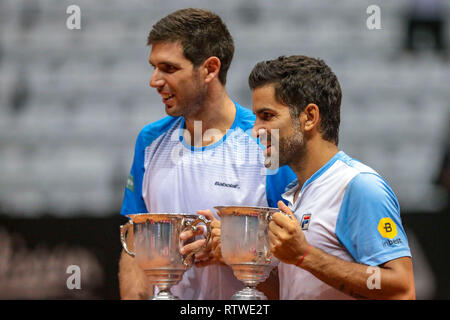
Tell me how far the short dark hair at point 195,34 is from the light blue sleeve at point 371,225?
3.06ft

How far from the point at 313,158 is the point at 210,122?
1.91 feet

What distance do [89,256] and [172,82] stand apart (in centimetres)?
147

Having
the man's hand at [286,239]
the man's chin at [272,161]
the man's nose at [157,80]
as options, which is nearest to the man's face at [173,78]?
the man's nose at [157,80]

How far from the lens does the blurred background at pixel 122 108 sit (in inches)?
125

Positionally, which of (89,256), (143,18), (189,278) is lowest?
(89,256)

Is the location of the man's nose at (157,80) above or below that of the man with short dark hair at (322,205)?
above

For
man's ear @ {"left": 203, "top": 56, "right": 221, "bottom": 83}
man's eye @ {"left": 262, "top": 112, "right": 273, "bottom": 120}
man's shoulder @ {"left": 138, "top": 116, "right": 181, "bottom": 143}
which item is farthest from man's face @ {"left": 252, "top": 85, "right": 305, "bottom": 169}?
man's shoulder @ {"left": 138, "top": 116, "right": 181, "bottom": 143}

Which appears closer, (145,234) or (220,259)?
(145,234)

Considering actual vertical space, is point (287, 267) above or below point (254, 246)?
below

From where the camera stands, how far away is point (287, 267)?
1.89 meters

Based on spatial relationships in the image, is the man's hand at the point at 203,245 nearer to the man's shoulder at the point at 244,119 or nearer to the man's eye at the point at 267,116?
the man's eye at the point at 267,116

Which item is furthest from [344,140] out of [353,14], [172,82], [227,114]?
[172,82]

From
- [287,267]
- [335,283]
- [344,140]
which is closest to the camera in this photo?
[335,283]

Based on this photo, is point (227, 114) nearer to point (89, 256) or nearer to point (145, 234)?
point (145, 234)
